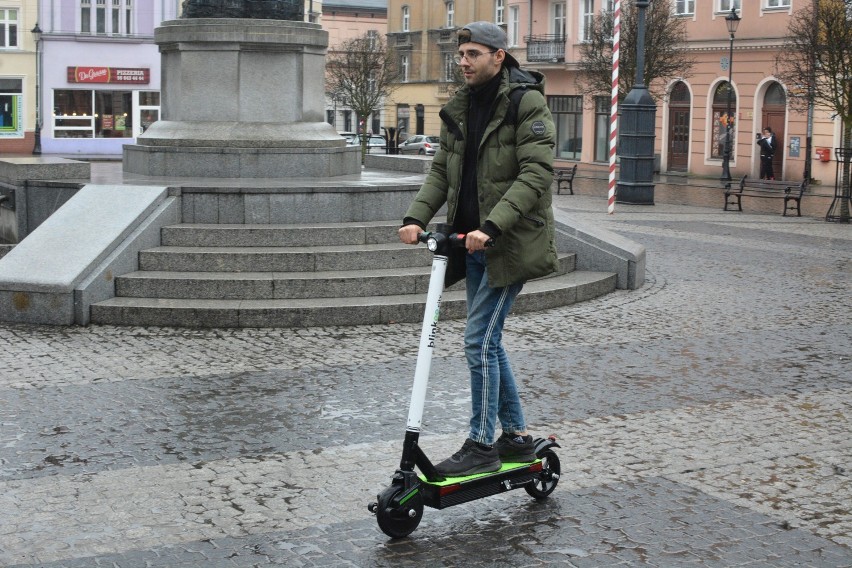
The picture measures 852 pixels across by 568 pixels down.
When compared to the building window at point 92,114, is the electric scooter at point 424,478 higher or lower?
lower

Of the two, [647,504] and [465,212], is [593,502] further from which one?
[465,212]

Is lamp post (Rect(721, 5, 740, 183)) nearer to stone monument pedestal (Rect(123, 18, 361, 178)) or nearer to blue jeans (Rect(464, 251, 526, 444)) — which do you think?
stone monument pedestal (Rect(123, 18, 361, 178))

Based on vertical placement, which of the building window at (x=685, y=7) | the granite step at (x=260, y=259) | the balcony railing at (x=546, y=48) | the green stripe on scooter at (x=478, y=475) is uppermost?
the building window at (x=685, y=7)

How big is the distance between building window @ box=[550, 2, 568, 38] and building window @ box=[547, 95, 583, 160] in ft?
10.3

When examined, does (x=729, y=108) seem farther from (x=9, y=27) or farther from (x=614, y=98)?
(x=9, y=27)

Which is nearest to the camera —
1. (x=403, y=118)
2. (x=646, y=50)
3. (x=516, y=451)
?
(x=516, y=451)

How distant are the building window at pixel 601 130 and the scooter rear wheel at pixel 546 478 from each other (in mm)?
45340

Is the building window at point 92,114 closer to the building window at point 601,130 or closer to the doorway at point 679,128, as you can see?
the building window at point 601,130

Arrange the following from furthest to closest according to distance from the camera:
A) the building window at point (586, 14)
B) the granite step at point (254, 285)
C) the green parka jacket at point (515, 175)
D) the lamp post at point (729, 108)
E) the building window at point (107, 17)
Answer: the building window at point (107, 17) → the building window at point (586, 14) → the lamp post at point (729, 108) → the granite step at point (254, 285) → the green parka jacket at point (515, 175)

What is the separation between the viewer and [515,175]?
18.3 ft

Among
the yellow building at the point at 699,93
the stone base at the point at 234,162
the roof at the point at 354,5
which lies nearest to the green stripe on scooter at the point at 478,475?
the stone base at the point at 234,162

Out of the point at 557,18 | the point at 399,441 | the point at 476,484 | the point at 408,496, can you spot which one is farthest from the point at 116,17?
the point at 408,496

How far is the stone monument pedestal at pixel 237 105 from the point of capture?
14008mm

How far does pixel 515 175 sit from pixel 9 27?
173 ft
